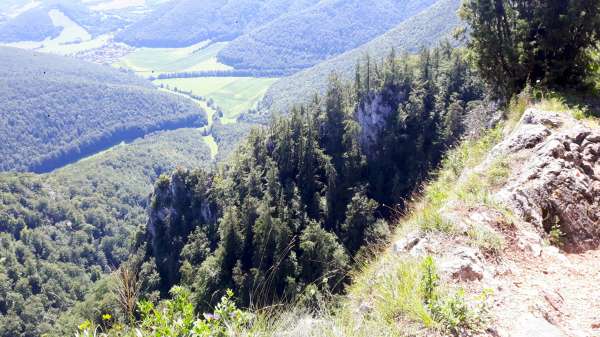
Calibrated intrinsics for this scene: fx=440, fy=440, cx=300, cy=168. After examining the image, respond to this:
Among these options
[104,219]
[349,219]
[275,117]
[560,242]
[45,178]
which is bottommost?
[104,219]

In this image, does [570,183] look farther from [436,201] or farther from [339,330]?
[339,330]

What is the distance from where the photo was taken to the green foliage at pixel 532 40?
15.0 m

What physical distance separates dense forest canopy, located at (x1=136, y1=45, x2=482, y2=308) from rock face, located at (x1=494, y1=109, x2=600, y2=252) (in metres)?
56.5

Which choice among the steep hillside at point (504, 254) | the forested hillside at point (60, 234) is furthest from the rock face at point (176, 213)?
the steep hillside at point (504, 254)

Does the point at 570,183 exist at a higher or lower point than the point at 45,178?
higher

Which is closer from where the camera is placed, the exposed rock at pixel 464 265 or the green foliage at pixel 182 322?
the green foliage at pixel 182 322

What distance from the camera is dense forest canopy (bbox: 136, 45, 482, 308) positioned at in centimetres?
7162

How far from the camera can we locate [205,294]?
58.5 m

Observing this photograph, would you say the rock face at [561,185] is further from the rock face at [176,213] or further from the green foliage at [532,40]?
the rock face at [176,213]

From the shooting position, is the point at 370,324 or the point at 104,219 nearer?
the point at 370,324

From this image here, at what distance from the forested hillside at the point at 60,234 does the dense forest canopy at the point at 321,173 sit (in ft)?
57.2

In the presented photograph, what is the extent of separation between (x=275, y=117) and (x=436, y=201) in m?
86.0

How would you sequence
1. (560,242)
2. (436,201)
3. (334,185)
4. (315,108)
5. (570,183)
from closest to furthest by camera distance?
(560,242)
(570,183)
(436,201)
(334,185)
(315,108)

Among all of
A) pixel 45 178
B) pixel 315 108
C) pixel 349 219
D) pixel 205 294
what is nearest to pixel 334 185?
pixel 349 219
